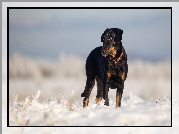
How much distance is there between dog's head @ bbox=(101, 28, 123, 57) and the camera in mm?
4559

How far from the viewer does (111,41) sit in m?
4.57

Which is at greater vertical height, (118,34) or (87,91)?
(118,34)

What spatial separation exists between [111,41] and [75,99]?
0.64 metres

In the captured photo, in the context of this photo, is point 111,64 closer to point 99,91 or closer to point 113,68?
point 113,68

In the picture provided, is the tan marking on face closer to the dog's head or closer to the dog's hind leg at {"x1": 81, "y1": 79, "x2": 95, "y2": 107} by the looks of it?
the dog's head

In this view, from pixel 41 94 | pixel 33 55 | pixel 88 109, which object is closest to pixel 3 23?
pixel 33 55

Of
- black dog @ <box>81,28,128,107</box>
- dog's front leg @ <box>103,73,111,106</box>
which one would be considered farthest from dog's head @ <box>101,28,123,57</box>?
dog's front leg @ <box>103,73,111,106</box>

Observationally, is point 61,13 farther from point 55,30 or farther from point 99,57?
point 99,57

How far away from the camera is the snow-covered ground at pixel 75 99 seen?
15.0 ft

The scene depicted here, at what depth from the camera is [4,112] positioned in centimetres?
466

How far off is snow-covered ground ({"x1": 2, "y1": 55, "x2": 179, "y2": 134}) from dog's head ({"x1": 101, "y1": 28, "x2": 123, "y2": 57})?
0.26 m

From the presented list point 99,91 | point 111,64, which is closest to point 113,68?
point 111,64

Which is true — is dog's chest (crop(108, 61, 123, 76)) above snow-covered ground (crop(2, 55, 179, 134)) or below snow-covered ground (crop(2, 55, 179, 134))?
above
